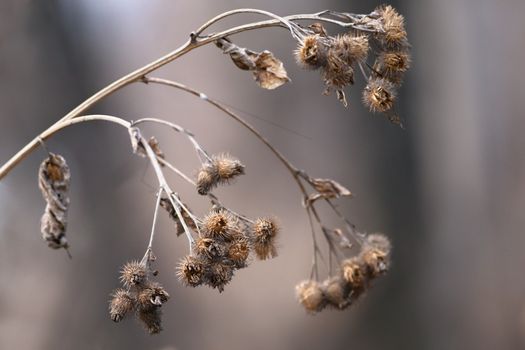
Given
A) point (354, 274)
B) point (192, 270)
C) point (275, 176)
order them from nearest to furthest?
point (192, 270), point (354, 274), point (275, 176)

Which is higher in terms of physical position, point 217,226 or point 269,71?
point 269,71

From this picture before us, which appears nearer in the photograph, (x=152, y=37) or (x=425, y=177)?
(x=152, y=37)

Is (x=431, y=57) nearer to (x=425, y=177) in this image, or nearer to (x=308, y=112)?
(x=425, y=177)

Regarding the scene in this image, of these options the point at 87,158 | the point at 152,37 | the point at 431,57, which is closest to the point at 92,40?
the point at 152,37

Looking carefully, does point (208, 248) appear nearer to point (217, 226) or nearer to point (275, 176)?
point (217, 226)

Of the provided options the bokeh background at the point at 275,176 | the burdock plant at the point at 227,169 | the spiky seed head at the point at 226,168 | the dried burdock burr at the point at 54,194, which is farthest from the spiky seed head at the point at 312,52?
the bokeh background at the point at 275,176

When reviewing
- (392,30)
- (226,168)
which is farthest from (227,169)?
(392,30)
